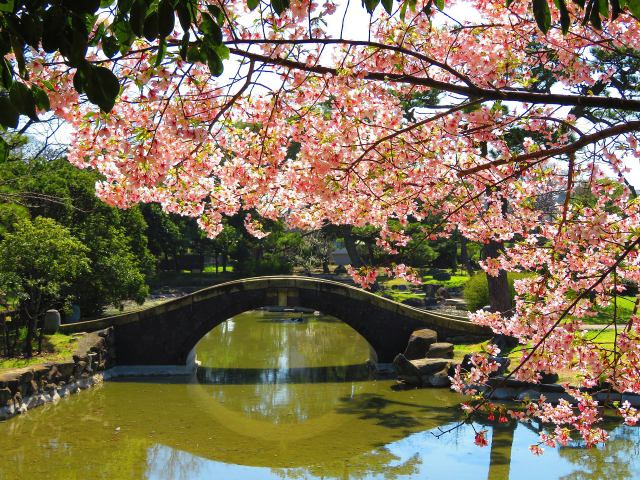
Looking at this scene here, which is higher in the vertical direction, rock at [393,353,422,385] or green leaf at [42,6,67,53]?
green leaf at [42,6,67,53]

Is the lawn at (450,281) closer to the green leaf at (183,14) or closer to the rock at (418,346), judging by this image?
the rock at (418,346)

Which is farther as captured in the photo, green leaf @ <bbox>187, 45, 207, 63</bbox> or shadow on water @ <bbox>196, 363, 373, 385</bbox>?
shadow on water @ <bbox>196, 363, 373, 385</bbox>

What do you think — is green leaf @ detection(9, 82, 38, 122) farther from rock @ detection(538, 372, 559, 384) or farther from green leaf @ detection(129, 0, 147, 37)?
rock @ detection(538, 372, 559, 384)

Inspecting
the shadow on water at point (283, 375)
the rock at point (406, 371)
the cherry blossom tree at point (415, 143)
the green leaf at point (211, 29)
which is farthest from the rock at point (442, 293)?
the green leaf at point (211, 29)

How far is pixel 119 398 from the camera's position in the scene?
13.9 meters

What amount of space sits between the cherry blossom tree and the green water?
4198 mm

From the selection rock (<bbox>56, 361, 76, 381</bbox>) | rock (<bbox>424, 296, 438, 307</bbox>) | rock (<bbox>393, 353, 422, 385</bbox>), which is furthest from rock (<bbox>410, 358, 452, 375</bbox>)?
rock (<bbox>424, 296, 438, 307</bbox>)

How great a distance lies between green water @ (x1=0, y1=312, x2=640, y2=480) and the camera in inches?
377

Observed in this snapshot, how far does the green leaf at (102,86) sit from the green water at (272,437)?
7980 millimetres

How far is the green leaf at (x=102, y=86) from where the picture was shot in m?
2.38

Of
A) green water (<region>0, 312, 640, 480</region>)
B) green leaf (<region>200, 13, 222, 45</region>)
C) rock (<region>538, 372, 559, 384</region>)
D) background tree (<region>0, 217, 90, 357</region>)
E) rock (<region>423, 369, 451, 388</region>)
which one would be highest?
green leaf (<region>200, 13, 222, 45</region>)

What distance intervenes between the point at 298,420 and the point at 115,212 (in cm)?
1008

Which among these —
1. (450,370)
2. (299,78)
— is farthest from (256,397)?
(299,78)

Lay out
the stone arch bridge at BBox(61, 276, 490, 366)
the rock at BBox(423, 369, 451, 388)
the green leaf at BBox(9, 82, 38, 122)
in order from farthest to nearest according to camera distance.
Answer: the stone arch bridge at BBox(61, 276, 490, 366), the rock at BBox(423, 369, 451, 388), the green leaf at BBox(9, 82, 38, 122)
